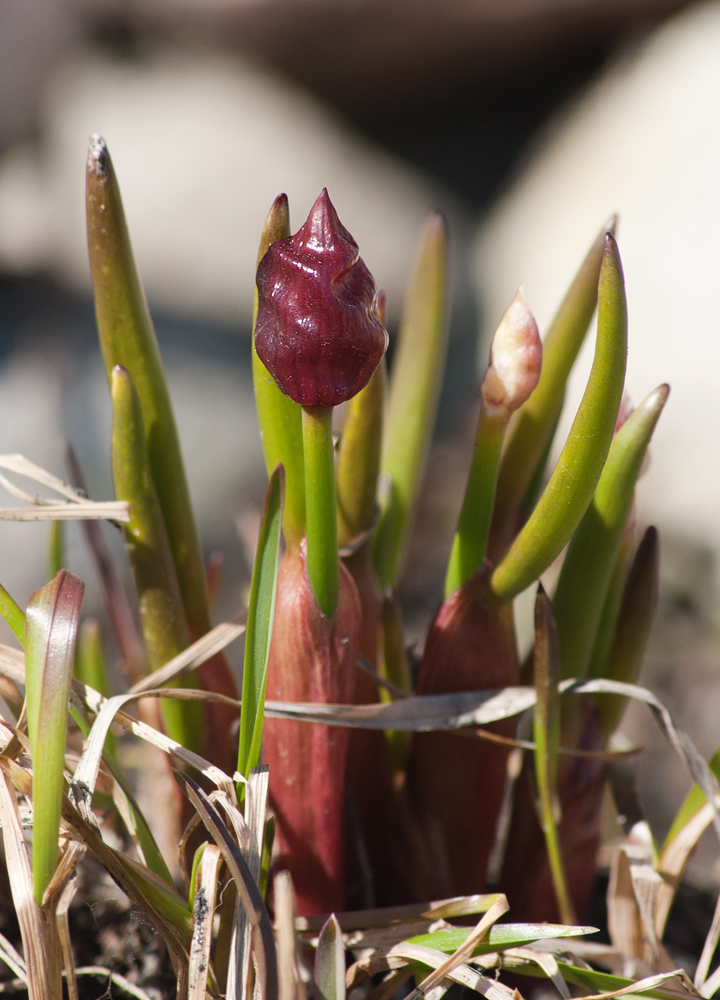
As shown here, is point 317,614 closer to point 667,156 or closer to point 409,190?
point 667,156

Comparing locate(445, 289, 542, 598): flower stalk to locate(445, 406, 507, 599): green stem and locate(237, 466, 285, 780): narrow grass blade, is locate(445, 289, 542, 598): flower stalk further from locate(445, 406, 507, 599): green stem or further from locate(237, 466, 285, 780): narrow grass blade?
locate(237, 466, 285, 780): narrow grass blade

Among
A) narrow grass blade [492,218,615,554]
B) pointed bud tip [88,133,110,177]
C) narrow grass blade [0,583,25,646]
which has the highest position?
pointed bud tip [88,133,110,177]

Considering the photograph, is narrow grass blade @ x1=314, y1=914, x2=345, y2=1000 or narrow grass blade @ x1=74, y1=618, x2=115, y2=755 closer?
narrow grass blade @ x1=314, y1=914, x2=345, y2=1000

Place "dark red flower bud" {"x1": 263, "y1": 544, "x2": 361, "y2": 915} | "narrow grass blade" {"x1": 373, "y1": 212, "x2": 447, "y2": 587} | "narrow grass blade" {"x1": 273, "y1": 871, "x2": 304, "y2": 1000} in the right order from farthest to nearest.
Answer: "narrow grass blade" {"x1": 373, "y1": 212, "x2": 447, "y2": 587}, "dark red flower bud" {"x1": 263, "y1": 544, "x2": 361, "y2": 915}, "narrow grass blade" {"x1": 273, "y1": 871, "x2": 304, "y2": 1000}

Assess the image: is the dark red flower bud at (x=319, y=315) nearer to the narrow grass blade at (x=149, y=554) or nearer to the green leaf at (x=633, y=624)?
the narrow grass blade at (x=149, y=554)

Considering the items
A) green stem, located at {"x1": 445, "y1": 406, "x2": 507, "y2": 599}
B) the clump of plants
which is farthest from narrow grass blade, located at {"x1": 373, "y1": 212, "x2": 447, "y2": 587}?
green stem, located at {"x1": 445, "y1": 406, "x2": 507, "y2": 599}

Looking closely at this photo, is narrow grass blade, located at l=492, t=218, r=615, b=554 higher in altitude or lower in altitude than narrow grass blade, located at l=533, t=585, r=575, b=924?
higher

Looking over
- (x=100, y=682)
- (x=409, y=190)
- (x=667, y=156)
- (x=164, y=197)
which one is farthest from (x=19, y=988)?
(x=409, y=190)
